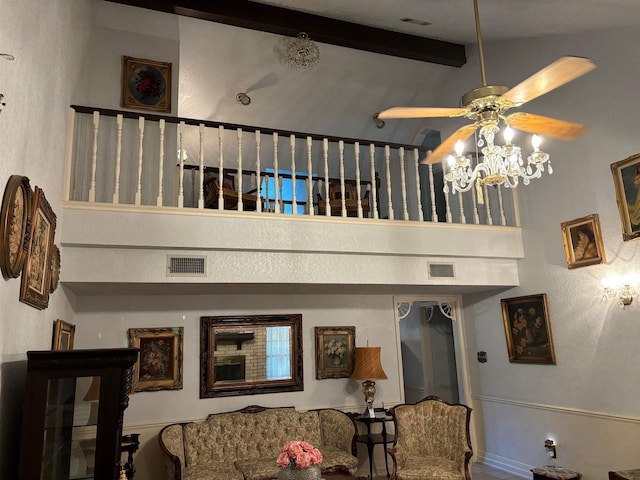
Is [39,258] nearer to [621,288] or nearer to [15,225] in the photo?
[15,225]

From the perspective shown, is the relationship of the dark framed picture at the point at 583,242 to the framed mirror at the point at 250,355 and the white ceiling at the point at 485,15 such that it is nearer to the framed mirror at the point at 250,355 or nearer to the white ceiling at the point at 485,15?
the white ceiling at the point at 485,15

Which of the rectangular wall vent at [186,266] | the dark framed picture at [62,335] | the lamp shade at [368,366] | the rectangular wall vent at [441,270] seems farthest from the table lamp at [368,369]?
the dark framed picture at [62,335]

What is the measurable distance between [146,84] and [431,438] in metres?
5.13

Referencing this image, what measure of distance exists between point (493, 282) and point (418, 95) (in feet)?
12.0

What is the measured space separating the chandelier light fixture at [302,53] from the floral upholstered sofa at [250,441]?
4573 mm

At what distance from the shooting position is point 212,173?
7230mm

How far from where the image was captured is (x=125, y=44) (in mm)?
5734

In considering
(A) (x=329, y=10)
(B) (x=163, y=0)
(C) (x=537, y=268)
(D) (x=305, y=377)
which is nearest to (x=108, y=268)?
(D) (x=305, y=377)

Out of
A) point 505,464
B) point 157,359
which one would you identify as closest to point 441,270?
→ point 505,464

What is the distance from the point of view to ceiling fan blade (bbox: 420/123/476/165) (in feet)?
11.9

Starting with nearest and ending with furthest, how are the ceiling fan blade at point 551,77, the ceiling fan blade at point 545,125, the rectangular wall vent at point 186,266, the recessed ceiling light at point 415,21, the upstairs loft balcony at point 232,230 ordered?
the ceiling fan blade at point 551,77 → the ceiling fan blade at point 545,125 → the upstairs loft balcony at point 232,230 → the rectangular wall vent at point 186,266 → the recessed ceiling light at point 415,21

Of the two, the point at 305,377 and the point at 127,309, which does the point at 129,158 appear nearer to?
the point at 127,309

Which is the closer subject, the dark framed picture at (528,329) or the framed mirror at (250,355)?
the dark framed picture at (528,329)

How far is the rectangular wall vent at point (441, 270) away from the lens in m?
5.34
